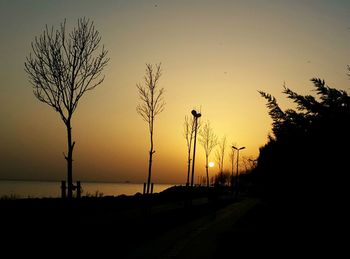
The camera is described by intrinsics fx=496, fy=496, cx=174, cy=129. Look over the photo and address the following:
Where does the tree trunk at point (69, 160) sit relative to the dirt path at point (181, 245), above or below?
above

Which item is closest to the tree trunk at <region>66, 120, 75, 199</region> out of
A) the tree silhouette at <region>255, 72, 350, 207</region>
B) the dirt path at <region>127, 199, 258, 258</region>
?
the dirt path at <region>127, 199, 258, 258</region>

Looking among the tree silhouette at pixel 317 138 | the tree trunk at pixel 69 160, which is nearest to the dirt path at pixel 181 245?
the tree trunk at pixel 69 160

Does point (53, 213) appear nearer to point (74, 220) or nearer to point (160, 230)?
point (74, 220)

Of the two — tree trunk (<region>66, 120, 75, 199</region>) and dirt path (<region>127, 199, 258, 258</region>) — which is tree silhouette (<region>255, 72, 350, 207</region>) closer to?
dirt path (<region>127, 199, 258, 258</region>)

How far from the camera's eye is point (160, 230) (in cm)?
2214

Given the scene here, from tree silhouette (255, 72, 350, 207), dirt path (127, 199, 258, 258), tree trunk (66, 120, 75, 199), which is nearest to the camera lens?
tree silhouette (255, 72, 350, 207)

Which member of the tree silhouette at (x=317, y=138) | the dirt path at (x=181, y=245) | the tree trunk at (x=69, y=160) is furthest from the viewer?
the tree trunk at (x=69, y=160)

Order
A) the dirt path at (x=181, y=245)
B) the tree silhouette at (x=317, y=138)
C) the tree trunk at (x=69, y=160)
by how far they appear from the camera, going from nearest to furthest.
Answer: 1. the tree silhouette at (x=317, y=138)
2. the dirt path at (x=181, y=245)
3. the tree trunk at (x=69, y=160)

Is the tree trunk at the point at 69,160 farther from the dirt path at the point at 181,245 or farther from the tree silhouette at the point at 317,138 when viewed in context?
the tree silhouette at the point at 317,138

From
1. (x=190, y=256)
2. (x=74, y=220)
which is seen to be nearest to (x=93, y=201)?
(x=74, y=220)

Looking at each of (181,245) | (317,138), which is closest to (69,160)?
(181,245)

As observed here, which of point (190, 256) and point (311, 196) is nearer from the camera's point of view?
point (311, 196)

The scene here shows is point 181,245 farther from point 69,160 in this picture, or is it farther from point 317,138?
point 317,138

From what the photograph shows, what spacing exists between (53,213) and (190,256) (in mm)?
→ 9433
